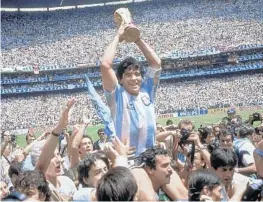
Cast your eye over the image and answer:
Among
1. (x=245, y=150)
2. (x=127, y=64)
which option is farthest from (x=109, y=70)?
(x=245, y=150)

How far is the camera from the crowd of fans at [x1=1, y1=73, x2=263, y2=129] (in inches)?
1524

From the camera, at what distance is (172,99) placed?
132 ft

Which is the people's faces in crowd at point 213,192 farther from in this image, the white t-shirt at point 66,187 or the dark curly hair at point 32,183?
the white t-shirt at point 66,187

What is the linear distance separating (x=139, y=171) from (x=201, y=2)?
4615cm

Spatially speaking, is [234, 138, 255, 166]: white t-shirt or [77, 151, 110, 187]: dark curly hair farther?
[234, 138, 255, 166]: white t-shirt

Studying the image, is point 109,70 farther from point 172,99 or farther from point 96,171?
point 172,99

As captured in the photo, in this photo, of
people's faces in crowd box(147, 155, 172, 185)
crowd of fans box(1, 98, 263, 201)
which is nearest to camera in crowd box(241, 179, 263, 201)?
crowd of fans box(1, 98, 263, 201)

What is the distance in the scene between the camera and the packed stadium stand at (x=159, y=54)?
4056 centimetres

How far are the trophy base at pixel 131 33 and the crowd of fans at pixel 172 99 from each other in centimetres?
3271

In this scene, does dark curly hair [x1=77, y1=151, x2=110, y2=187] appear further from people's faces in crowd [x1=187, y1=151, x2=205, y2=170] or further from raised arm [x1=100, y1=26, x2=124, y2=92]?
people's faces in crowd [x1=187, y1=151, x2=205, y2=170]

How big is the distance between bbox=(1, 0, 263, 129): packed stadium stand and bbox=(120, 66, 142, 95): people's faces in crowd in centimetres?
3390

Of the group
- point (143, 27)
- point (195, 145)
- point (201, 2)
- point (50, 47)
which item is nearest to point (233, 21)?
point (201, 2)

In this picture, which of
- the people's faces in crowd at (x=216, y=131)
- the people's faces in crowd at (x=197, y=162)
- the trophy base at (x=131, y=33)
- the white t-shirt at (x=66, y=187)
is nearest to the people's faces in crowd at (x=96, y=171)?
the white t-shirt at (x=66, y=187)

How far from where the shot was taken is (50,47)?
149ft
